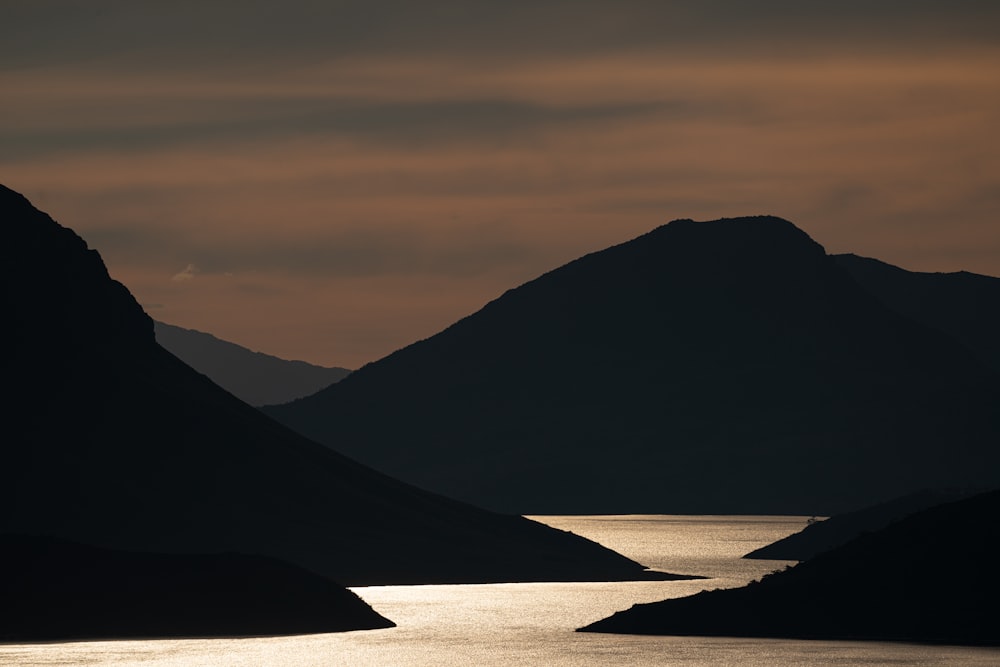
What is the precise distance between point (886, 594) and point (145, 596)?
2850 inches

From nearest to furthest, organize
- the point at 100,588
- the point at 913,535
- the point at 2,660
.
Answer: the point at 2,660 < the point at 913,535 < the point at 100,588

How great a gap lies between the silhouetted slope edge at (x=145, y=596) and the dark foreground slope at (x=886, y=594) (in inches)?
1529

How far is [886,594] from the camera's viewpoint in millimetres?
161250

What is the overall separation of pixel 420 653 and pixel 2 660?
39.6 m

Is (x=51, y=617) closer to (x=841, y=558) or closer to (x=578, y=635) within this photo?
(x=578, y=635)

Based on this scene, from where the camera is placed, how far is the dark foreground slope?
158000 millimetres

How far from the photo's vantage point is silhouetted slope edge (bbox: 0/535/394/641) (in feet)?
582

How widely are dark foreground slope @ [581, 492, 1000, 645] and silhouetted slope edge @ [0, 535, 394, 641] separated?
38.8m

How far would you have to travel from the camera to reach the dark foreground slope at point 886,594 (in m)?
158

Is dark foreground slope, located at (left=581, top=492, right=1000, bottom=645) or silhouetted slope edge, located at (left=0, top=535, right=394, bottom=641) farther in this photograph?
silhouetted slope edge, located at (left=0, top=535, right=394, bottom=641)

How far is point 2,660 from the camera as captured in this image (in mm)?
152000

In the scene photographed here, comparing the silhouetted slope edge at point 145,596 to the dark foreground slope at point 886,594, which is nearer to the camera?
the dark foreground slope at point 886,594

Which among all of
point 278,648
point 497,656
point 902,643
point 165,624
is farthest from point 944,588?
Result: point 165,624

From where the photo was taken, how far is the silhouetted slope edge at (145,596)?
17725 centimetres
